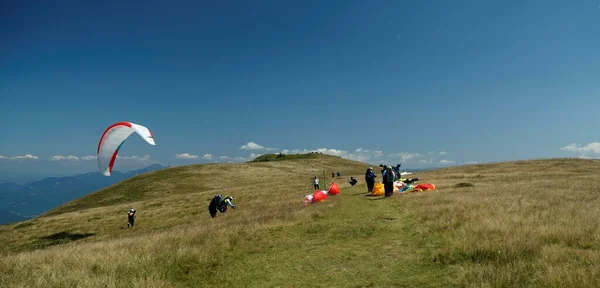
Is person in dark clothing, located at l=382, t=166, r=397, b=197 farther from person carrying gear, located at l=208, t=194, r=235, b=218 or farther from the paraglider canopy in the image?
the paraglider canopy

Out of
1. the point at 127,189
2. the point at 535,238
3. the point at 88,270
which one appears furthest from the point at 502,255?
the point at 127,189

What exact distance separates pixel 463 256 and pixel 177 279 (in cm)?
834

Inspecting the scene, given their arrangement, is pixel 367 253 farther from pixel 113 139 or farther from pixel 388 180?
pixel 113 139

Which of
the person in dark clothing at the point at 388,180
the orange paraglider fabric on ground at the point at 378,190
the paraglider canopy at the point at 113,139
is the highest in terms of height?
the paraglider canopy at the point at 113,139

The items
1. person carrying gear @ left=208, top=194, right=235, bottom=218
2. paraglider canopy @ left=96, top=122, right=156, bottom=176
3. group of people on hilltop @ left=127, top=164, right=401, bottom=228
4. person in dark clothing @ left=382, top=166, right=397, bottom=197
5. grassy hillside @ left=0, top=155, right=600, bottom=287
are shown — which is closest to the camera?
grassy hillside @ left=0, top=155, right=600, bottom=287

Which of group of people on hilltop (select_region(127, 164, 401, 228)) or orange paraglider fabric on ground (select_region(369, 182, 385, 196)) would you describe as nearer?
group of people on hilltop (select_region(127, 164, 401, 228))

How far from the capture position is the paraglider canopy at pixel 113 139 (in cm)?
2370

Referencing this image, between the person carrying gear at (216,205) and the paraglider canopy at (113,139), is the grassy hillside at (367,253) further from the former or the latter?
the person carrying gear at (216,205)

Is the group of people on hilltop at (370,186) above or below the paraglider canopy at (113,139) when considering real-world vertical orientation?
below

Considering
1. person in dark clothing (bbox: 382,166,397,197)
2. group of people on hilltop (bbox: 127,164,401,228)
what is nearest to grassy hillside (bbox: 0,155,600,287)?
person in dark clothing (bbox: 382,166,397,197)

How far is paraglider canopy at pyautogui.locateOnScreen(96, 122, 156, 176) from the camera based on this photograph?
933 inches

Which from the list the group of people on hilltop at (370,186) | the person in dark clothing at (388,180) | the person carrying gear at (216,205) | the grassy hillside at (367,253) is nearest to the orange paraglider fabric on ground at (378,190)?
the group of people on hilltop at (370,186)

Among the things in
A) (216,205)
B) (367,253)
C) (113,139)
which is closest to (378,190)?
(216,205)

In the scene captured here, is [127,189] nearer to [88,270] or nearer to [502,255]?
[88,270]
